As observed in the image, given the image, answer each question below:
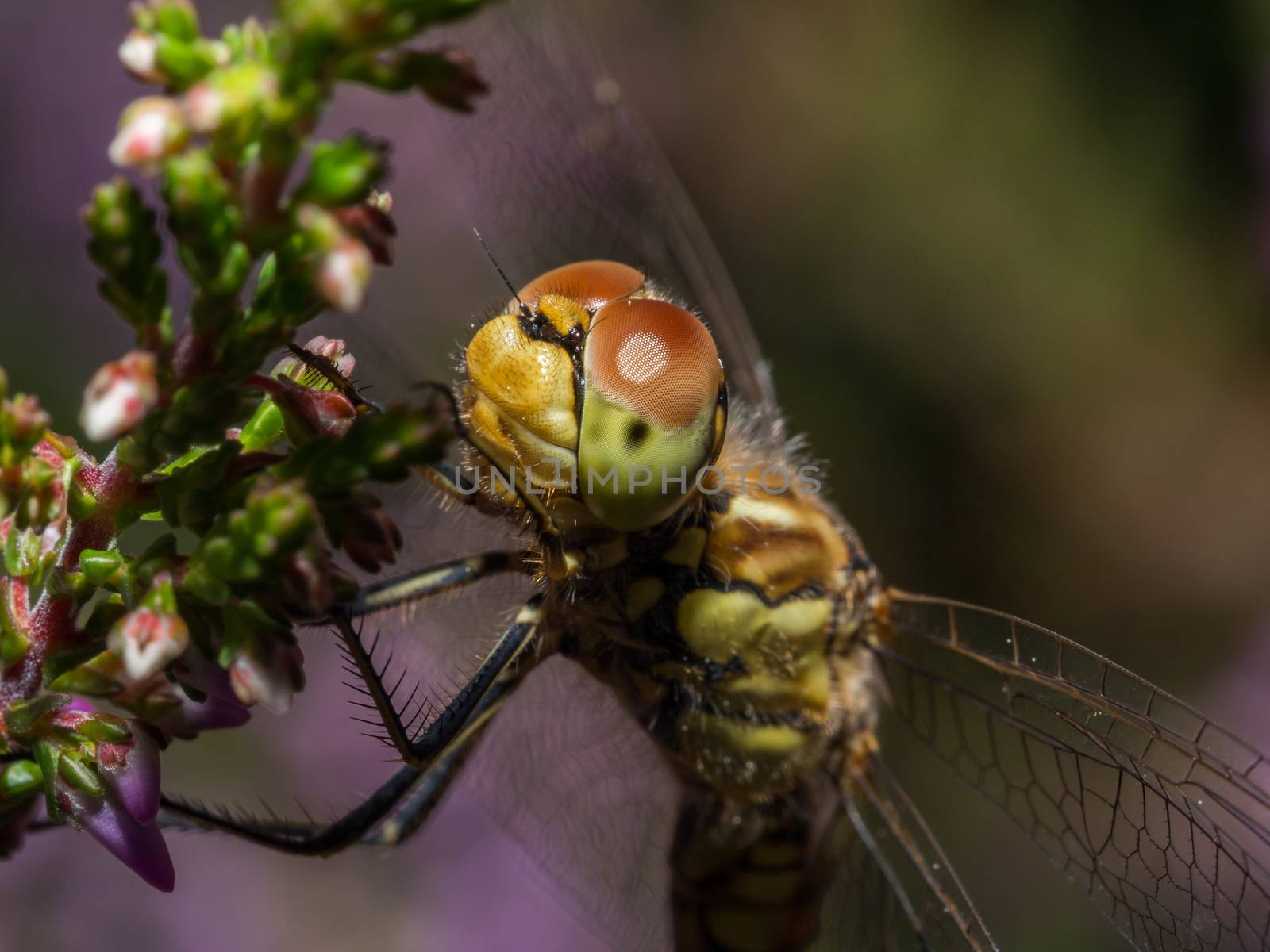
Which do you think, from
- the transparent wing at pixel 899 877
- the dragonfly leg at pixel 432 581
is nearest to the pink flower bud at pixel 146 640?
the dragonfly leg at pixel 432 581

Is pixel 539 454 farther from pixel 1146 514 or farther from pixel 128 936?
pixel 1146 514

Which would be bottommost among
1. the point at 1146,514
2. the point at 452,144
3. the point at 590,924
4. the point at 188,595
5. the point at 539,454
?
the point at 590,924

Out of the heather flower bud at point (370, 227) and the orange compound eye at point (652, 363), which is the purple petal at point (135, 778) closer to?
the heather flower bud at point (370, 227)

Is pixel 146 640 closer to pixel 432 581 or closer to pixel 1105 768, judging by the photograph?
pixel 432 581

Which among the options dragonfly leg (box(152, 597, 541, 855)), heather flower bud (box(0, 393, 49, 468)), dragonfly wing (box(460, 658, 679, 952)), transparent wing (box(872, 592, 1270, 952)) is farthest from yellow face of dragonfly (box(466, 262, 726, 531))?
dragonfly wing (box(460, 658, 679, 952))

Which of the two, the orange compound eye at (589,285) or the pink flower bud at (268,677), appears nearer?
the pink flower bud at (268,677)

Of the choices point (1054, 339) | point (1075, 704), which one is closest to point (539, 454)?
point (1075, 704)
